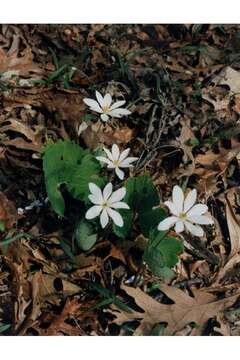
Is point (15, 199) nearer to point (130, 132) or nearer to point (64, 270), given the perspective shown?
point (64, 270)

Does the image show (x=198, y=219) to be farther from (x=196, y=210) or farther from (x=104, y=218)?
(x=104, y=218)

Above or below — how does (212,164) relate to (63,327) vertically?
above

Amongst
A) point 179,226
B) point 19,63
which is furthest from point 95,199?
point 19,63

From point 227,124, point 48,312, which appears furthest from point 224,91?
point 48,312

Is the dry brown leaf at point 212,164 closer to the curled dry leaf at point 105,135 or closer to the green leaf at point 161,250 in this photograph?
the curled dry leaf at point 105,135

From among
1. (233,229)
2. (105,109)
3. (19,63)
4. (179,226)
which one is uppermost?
(19,63)

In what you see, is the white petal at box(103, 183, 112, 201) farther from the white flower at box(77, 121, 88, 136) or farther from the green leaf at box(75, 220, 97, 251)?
the white flower at box(77, 121, 88, 136)
